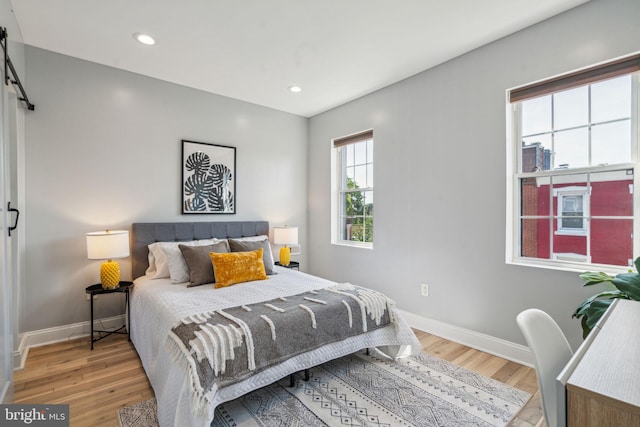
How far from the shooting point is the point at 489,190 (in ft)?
8.79

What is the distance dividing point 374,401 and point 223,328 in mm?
1089

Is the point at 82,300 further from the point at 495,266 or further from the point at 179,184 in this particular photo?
the point at 495,266

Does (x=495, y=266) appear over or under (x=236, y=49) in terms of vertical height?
under

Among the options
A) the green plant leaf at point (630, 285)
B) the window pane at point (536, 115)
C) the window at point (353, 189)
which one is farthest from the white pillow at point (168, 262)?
the window pane at point (536, 115)

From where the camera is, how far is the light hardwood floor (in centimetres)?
196

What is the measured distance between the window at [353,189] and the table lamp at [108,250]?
99.4 inches

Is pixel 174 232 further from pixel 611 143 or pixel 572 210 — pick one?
pixel 611 143

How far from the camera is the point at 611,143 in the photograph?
2.16 m

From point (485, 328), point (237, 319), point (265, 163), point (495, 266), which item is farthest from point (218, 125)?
point (485, 328)

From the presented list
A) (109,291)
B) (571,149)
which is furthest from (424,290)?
(109,291)

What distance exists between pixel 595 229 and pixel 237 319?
102 inches

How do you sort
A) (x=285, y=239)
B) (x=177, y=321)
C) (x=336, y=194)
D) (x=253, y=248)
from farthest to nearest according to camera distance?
(x=336, y=194) < (x=285, y=239) < (x=253, y=248) < (x=177, y=321)

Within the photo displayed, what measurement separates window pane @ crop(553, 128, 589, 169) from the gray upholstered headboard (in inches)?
128

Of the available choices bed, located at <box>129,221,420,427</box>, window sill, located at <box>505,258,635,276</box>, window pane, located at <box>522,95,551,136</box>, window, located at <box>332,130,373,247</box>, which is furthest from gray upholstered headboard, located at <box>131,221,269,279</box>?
window pane, located at <box>522,95,551,136</box>
